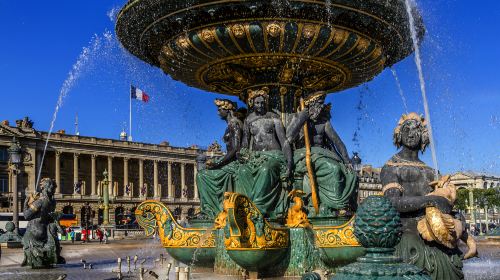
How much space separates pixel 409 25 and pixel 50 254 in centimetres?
721

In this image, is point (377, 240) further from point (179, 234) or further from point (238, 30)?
point (179, 234)

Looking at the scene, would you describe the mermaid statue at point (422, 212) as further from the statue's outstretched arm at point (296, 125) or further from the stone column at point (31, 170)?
the stone column at point (31, 170)

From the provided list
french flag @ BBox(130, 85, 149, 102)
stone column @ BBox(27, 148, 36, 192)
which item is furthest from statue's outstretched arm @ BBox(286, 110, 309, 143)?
stone column @ BBox(27, 148, 36, 192)

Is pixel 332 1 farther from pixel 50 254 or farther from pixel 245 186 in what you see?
pixel 50 254

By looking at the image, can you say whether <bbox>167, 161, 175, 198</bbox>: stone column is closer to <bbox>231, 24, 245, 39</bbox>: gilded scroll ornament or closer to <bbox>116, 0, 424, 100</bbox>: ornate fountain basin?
<bbox>116, 0, 424, 100</bbox>: ornate fountain basin

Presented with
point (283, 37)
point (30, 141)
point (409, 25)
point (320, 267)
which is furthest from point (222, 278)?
point (30, 141)

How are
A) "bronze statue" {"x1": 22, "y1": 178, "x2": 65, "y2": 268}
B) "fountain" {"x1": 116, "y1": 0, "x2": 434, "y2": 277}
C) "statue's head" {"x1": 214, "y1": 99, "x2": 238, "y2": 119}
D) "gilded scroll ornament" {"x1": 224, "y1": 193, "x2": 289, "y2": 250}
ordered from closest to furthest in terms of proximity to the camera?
1. "gilded scroll ornament" {"x1": 224, "y1": 193, "x2": 289, "y2": 250}
2. "fountain" {"x1": 116, "y1": 0, "x2": 434, "y2": 277}
3. "statue's head" {"x1": 214, "y1": 99, "x2": 238, "y2": 119}
4. "bronze statue" {"x1": 22, "y1": 178, "x2": 65, "y2": 268}

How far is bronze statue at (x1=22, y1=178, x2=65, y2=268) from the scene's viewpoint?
10867mm

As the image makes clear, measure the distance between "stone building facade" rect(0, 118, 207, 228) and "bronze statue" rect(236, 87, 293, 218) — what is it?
74.4 meters

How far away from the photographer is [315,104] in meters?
8.69

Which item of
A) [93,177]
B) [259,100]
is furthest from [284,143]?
[93,177]

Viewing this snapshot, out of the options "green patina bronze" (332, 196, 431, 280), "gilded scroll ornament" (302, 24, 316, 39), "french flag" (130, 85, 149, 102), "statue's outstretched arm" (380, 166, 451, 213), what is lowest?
"green patina bronze" (332, 196, 431, 280)

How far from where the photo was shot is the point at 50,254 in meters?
11.1

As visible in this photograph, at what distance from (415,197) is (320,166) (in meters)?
3.69
